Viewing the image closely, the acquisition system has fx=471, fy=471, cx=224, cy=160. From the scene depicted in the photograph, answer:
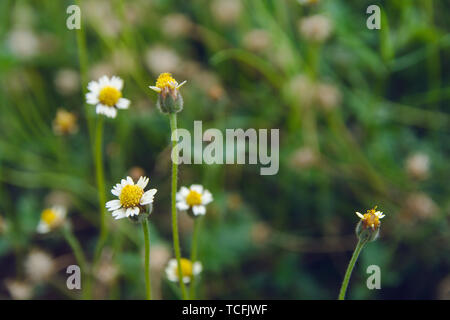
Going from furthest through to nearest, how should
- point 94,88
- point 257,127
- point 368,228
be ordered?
1. point 257,127
2. point 94,88
3. point 368,228

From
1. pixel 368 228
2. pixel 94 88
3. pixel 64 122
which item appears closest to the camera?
pixel 368 228

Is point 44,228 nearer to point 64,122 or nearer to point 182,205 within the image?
point 64,122

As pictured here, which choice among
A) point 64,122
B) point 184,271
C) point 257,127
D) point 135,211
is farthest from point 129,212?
point 257,127

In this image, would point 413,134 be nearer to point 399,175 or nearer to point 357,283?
point 399,175

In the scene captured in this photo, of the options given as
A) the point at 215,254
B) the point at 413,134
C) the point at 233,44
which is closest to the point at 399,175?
the point at 413,134

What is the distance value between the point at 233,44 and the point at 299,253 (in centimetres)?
75

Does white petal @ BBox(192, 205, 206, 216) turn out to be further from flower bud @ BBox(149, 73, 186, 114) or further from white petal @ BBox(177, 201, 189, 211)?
flower bud @ BBox(149, 73, 186, 114)

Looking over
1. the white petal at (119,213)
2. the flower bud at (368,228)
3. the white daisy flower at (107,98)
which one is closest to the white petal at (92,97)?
the white daisy flower at (107,98)

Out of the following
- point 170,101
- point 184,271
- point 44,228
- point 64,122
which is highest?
point 64,122

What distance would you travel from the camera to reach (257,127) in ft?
4.85

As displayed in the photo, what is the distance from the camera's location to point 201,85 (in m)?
1.53

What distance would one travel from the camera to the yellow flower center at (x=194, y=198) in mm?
944

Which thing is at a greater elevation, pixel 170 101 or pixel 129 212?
A: pixel 170 101

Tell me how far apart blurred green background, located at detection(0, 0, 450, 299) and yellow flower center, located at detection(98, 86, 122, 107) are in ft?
0.65
